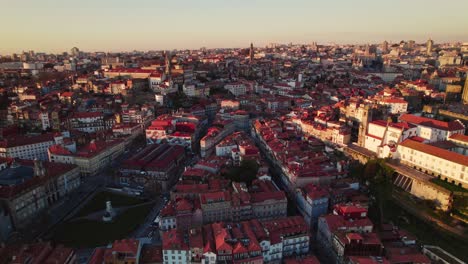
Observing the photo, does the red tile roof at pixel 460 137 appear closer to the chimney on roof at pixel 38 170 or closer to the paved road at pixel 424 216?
the paved road at pixel 424 216

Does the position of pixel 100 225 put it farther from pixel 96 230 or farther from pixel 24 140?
pixel 24 140

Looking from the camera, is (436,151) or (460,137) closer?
(436,151)

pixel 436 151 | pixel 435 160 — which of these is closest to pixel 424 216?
pixel 435 160

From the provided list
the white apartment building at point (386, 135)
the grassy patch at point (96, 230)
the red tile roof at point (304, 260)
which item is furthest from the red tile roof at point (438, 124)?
the grassy patch at point (96, 230)

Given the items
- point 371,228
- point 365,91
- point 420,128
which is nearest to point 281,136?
point 420,128

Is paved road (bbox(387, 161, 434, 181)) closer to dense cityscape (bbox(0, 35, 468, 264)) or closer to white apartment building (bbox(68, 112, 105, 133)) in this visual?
dense cityscape (bbox(0, 35, 468, 264))

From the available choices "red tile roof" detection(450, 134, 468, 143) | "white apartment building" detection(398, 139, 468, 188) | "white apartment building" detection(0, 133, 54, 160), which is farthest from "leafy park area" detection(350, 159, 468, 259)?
"white apartment building" detection(0, 133, 54, 160)

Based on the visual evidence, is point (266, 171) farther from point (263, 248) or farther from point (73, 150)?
point (73, 150)
